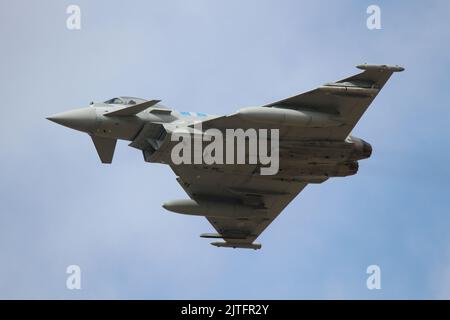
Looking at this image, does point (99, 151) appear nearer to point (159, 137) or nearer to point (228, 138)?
point (159, 137)

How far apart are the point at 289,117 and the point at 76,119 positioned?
8.75m

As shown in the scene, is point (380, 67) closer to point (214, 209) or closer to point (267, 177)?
point (267, 177)

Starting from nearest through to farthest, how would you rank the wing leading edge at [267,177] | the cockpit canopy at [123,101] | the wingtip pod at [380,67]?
the wingtip pod at [380,67] < the wing leading edge at [267,177] < the cockpit canopy at [123,101]

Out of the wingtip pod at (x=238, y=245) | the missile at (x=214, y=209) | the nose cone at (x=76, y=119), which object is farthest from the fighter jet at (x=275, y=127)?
the wingtip pod at (x=238, y=245)

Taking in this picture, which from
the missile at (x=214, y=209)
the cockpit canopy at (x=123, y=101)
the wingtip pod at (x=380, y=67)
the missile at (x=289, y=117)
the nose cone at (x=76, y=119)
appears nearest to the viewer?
the missile at (x=289, y=117)

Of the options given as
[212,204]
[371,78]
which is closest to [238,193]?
[212,204]

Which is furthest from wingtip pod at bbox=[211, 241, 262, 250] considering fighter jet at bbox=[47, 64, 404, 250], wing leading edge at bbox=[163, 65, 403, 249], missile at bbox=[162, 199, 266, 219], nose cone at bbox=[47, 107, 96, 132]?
nose cone at bbox=[47, 107, 96, 132]

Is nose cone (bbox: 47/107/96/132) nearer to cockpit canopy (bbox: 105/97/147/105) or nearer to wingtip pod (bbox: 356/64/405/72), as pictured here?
cockpit canopy (bbox: 105/97/147/105)

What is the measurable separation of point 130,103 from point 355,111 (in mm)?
9432

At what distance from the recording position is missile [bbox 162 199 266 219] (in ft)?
139

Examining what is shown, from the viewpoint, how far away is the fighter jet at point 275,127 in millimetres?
36844

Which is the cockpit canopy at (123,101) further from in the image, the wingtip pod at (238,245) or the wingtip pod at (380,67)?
the wingtip pod at (238,245)

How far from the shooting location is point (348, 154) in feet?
128
